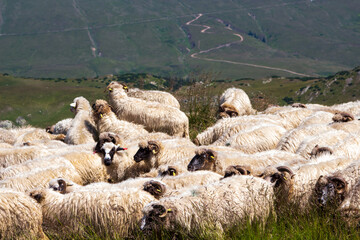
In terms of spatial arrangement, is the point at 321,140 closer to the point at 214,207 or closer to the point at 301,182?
the point at 301,182

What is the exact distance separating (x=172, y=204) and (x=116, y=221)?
1.01 metres

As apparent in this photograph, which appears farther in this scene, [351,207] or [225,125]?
[225,125]

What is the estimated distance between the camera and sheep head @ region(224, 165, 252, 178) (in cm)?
724

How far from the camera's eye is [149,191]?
6.85m

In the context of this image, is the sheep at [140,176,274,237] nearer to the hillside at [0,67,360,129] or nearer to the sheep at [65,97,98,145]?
the sheep at [65,97,98,145]

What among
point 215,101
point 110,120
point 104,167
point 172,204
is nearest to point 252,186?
point 172,204

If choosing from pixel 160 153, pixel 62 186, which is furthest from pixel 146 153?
→ pixel 62 186

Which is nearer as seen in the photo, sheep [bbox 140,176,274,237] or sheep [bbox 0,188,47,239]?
sheep [bbox 140,176,274,237]

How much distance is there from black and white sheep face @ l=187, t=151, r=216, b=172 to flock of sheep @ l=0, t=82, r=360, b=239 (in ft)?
0.07

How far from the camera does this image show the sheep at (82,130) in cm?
1205

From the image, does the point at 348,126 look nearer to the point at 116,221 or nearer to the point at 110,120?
the point at 110,120

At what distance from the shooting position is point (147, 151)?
966cm

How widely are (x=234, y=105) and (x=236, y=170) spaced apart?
9.00 meters

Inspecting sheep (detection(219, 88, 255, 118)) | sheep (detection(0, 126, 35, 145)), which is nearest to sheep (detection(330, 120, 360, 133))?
sheep (detection(219, 88, 255, 118))
